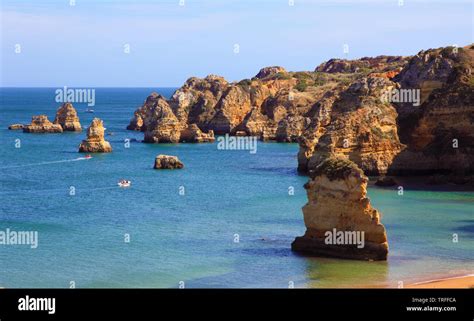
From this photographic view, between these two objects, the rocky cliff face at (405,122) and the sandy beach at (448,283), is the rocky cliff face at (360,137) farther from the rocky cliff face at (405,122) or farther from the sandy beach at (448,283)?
the sandy beach at (448,283)

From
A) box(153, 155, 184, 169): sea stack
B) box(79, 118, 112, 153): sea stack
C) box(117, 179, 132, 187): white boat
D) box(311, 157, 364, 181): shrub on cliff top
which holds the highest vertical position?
box(311, 157, 364, 181): shrub on cliff top

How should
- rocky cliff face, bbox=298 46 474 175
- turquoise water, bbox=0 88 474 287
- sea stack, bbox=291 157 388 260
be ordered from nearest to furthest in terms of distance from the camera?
turquoise water, bbox=0 88 474 287, sea stack, bbox=291 157 388 260, rocky cliff face, bbox=298 46 474 175

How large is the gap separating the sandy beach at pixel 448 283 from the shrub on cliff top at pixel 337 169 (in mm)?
5410

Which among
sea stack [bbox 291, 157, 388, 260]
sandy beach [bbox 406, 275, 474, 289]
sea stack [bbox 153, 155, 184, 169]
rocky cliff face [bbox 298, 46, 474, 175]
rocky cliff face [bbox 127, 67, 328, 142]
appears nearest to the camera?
sandy beach [bbox 406, 275, 474, 289]

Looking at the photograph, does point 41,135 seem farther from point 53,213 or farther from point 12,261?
point 12,261

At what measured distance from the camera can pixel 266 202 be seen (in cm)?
5431

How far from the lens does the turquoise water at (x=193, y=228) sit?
35094 millimetres

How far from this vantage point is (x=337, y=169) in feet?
120

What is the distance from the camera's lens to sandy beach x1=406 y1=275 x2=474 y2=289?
106ft

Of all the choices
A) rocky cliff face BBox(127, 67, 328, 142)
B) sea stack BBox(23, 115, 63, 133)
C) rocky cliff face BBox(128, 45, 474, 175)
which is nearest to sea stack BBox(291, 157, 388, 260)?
rocky cliff face BBox(128, 45, 474, 175)

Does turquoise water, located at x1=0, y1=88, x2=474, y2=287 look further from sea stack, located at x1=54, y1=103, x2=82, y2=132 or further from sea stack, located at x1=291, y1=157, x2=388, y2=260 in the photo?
sea stack, located at x1=54, y1=103, x2=82, y2=132

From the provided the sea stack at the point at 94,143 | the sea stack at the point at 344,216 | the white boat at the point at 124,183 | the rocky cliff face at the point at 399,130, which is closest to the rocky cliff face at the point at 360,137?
the rocky cliff face at the point at 399,130
